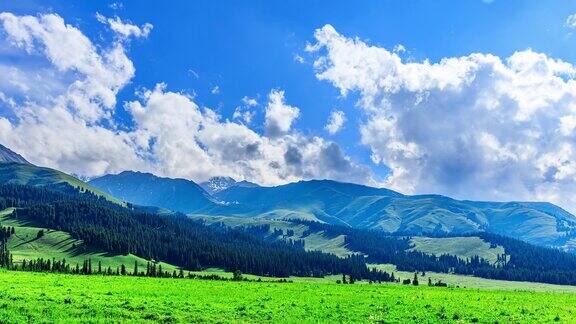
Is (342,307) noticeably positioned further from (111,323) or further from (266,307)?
(111,323)

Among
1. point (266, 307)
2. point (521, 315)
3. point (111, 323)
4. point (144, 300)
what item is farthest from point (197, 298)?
point (521, 315)

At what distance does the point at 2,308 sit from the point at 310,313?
79.2 feet

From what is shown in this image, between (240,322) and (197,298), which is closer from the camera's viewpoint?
(240,322)

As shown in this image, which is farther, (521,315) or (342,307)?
(342,307)

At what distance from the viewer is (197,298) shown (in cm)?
5259

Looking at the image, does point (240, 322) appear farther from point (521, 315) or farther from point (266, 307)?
point (521, 315)

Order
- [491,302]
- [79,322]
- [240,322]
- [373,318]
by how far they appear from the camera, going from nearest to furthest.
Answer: [79,322]
[240,322]
[373,318]
[491,302]

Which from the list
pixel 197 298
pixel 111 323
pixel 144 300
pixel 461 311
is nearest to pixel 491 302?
pixel 461 311

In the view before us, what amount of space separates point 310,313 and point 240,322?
8284 mm

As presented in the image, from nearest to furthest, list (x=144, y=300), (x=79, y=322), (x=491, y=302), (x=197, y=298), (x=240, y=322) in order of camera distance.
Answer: (x=79, y=322) < (x=240, y=322) < (x=144, y=300) < (x=197, y=298) < (x=491, y=302)

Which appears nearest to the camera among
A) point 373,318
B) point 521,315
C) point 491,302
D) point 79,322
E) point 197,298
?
point 79,322

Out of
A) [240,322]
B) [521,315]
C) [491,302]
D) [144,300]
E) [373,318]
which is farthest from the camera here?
[491,302]

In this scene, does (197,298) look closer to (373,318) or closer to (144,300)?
(144,300)

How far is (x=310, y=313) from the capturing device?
43.5 metres
